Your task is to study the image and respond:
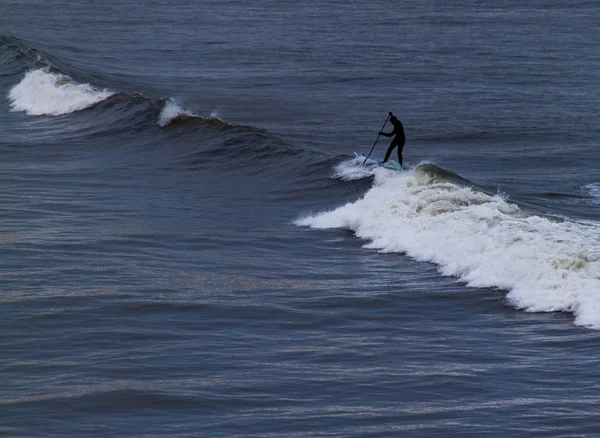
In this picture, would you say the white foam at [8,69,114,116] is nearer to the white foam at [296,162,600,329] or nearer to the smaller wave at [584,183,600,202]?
the white foam at [296,162,600,329]

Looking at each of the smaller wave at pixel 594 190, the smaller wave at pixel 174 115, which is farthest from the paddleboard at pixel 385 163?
the smaller wave at pixel 174 115

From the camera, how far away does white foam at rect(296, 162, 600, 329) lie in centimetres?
1922

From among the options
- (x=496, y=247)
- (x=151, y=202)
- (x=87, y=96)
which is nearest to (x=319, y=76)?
(x=87, y=96)

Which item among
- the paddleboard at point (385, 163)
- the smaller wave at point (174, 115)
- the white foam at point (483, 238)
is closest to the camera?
the white foam at point (483, 238)

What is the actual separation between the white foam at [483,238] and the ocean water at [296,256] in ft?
0.19

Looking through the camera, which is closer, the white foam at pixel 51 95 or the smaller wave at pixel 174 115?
the smaller wave at pixel 174 115

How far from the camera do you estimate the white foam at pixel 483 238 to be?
19219 millimetres

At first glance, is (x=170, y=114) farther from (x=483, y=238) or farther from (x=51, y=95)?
(x=483, y=238)

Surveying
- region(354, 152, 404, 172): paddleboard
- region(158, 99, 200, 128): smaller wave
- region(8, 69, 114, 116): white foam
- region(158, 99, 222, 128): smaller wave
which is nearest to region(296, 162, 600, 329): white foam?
region(354, 152, 404, 172): paddleboard

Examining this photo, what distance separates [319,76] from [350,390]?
37348 millimetres

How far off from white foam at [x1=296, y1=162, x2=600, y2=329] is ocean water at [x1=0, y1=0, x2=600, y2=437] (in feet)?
0.19

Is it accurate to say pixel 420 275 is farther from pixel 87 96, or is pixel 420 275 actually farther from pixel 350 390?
pixel 87 96

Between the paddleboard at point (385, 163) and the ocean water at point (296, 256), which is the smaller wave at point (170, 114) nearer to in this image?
the ocean water at point (296, 256)

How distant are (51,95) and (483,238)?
2493 cm
